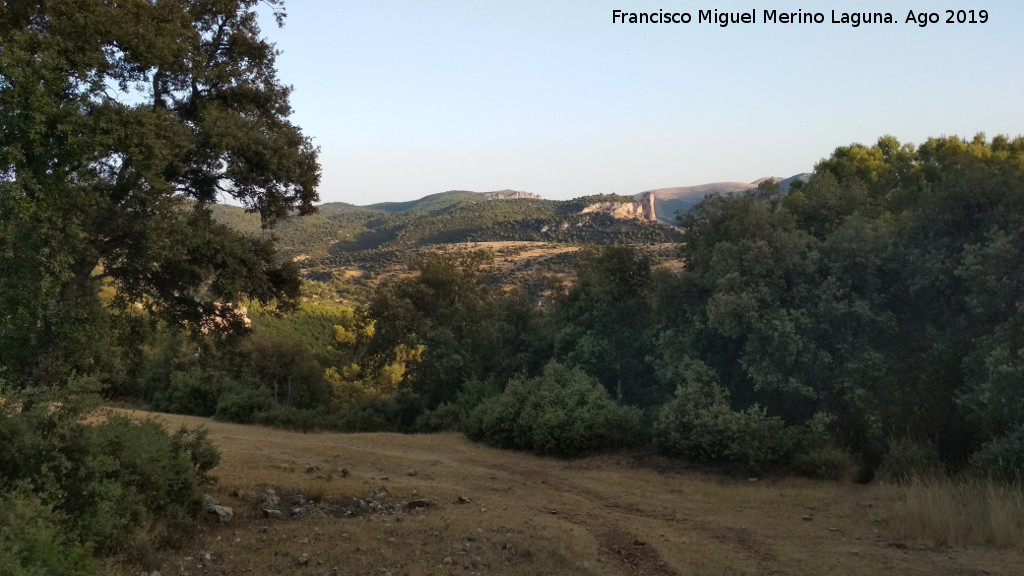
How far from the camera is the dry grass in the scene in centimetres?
737

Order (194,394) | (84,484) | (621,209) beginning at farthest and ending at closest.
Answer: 1. (621,209)
2. (194,394)
3. (84,484)

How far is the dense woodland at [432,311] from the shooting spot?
7.44 m

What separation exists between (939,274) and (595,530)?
29.2 ft

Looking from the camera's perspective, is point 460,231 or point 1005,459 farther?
point 460,231

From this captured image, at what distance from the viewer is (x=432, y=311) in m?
26.5

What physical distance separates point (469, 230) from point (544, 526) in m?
69.4

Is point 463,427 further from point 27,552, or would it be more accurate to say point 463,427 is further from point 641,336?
point 27,552

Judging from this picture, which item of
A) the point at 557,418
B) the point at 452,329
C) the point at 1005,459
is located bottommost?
the point at 557,418

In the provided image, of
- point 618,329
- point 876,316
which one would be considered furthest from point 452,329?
point 876,316

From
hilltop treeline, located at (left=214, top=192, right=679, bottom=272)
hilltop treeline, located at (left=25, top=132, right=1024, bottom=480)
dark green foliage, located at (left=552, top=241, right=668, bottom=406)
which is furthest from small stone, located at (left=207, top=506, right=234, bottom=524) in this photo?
hilltop treeline, located at (left=214, top=192, right=679, bottom=272)

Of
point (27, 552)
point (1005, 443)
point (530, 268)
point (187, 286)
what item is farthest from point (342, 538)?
point (530, 268)

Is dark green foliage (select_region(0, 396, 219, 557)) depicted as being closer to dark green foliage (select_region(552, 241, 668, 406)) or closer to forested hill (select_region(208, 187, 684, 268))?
dark green foliage (select_region(552, 241, 668, 406))

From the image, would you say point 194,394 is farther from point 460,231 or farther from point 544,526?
point 460,231

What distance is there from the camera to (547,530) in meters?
8.64
